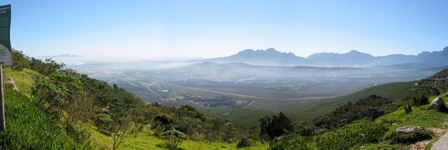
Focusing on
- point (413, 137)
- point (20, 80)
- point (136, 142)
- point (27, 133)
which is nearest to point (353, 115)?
point (413, 137)

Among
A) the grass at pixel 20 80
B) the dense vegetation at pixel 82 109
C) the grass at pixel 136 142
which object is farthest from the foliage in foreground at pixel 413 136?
the grass at pixel 20 80

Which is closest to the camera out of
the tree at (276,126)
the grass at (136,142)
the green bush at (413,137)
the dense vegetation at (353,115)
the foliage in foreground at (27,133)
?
the foliage in foreground at (27,133)

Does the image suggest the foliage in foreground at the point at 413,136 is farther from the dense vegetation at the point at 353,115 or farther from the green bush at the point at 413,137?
the dense vegetation at the point at 353,115

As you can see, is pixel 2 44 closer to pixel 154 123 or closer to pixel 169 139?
pixel 169 139

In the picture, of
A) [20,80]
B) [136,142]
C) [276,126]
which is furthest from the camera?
[276,126]

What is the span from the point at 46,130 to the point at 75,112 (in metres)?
4.61

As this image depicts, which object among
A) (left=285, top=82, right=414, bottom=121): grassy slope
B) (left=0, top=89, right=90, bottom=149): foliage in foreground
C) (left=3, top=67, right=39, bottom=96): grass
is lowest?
(left=285, top=82, right=414, bottom=121): grassy slope

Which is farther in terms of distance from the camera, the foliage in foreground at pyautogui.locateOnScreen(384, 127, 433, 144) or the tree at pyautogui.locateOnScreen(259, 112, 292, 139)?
the tree at pyautogui.locateOnScreen(259, 112, 292, 139)

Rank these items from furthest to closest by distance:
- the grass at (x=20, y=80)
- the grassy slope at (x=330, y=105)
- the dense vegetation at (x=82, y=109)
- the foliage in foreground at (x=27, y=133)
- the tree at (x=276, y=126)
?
the grassy slope at (x=330, y=105) < the tree at (x=276, y=126) < the grass at (x=20, y=80) < the dense vegetation at (x=82, y=109) < the foliage in foreground at (x=27, y=133)

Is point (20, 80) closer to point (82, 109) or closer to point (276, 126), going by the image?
point (82, 109)

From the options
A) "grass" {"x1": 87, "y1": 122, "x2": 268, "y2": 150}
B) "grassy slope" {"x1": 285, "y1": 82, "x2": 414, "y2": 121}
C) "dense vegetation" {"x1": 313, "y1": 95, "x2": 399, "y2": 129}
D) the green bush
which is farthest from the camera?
"grassy slope" {"x1": 285, "y1": 82, "x2": 414, "y2": 121}

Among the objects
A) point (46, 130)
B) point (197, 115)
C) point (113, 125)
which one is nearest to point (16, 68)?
point (113, 125)

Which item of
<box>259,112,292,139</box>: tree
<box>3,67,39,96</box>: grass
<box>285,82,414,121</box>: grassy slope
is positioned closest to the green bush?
<box>3,67,39,96</box>: grass

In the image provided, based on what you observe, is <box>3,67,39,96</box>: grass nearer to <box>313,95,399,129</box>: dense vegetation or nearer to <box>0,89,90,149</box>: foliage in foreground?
<box>0,89,90,149</box>: foliage in foreground
